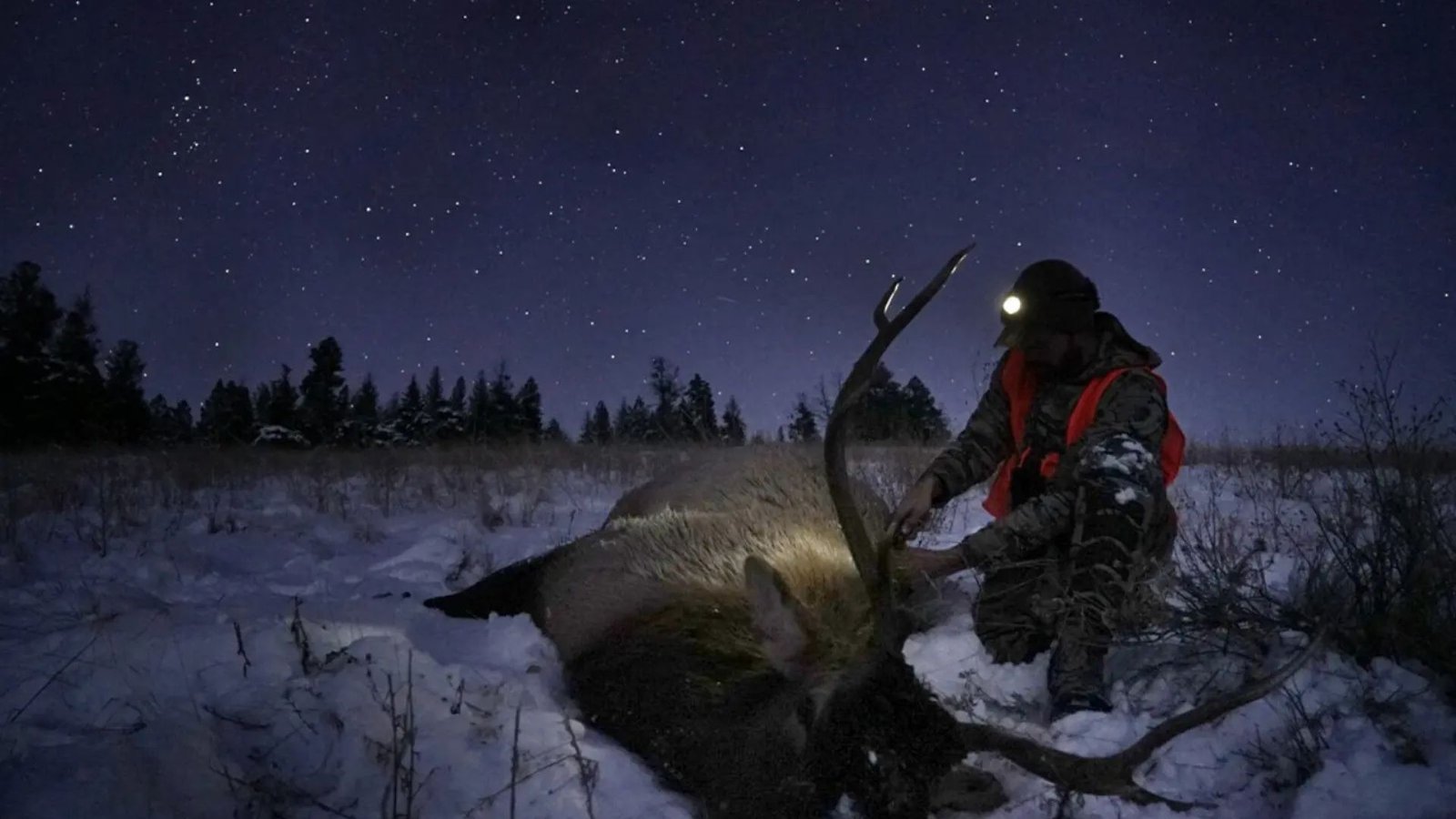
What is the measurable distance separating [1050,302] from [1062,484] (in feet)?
2.93

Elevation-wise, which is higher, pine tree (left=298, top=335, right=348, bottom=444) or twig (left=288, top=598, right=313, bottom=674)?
pine tree (left=298, top=335, right=348, bottom=444)

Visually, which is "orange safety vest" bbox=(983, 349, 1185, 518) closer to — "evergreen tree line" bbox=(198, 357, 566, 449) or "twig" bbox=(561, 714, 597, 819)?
"twig" bbox=(561, 714, 597, 819)

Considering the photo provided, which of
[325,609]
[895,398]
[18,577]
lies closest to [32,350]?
[895,398]

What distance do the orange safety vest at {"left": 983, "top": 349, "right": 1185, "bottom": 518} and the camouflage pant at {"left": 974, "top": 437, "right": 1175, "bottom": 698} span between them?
0.81 ft

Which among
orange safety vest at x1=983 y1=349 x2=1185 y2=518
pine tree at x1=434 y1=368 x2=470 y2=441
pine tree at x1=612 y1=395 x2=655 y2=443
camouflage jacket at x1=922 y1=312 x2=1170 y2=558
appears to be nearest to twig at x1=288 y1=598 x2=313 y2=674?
camouflage jacket at x1=922 y1=312 x2=1170 y2=558

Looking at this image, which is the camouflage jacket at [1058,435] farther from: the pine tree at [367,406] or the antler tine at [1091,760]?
the pine tree at [367,406]

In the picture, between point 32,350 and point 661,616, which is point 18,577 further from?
point 32,350

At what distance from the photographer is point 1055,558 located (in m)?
3.82

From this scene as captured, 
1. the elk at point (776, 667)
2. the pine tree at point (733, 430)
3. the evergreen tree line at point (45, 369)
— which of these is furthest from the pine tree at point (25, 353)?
the elk at point (776, 667)

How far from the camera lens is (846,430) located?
2492 millimetres

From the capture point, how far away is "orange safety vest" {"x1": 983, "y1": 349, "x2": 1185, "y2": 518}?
3910 millimetres

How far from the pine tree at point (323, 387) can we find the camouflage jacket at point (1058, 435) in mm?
46180

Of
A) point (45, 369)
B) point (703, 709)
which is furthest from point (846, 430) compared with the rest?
point (45, 369)

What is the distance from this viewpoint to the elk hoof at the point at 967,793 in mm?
2450
